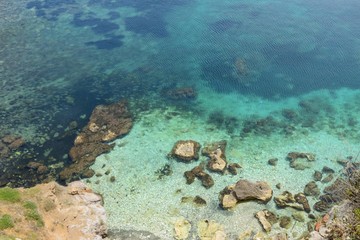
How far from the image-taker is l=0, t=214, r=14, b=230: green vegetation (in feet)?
67.5

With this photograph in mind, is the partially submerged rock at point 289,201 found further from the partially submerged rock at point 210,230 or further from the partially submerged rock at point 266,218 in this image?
the partially submerged rock at point 210,230

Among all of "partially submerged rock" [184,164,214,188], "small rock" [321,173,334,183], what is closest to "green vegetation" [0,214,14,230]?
"partially submerged rock" [184,164,214,188]

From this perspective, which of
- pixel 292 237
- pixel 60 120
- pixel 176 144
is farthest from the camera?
pixel 60 120

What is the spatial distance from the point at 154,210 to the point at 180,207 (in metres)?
2.24

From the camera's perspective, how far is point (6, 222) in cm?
2084

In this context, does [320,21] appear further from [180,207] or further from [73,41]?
[180,207]

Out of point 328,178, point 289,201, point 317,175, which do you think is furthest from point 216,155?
point 328,178

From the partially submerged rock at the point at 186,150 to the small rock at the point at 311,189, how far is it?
10.7 metres

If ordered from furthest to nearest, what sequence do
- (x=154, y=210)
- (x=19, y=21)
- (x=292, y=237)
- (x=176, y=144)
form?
1. (x=19, y=21)
2. (x=176, y=144)
3. (x=154, y=210)
4. (x=292, y=237)

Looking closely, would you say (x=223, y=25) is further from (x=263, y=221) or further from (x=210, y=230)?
(x=210, y=230)

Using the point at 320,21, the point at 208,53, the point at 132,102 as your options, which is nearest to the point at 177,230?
the point at 132,102

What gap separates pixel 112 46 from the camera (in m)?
53.0

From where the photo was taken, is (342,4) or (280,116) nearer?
(280,116)

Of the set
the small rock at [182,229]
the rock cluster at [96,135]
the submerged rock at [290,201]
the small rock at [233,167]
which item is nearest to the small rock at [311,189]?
the submerged rock at [290,201]
